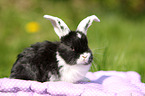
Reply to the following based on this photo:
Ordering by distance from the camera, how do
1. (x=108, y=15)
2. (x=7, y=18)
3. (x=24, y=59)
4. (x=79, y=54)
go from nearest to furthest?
1. (x=79, y=54)
2. (x=24, y=59)
3. (x=7, y=18)
4. (x=108, y=15)

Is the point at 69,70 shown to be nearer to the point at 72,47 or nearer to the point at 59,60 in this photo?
the point at 59,60

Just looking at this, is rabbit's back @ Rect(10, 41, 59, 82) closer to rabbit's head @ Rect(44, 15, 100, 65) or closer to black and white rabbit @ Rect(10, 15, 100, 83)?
black and white rabbit @ Rect(10, 15, 100, 83)

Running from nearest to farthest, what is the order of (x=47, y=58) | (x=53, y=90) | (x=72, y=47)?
(x=53, y=90) < (x=72, y=47) < (x=47, y=58)

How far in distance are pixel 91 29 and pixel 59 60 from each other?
263 cm

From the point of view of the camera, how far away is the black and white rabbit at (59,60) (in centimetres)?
289

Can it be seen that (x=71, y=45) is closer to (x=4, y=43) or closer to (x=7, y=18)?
(x=4, y=43)

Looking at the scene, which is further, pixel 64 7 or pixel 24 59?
pixel 64 7

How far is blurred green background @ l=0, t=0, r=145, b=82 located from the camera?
4.46 meters

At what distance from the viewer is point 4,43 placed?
595cm

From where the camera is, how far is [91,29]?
5461mm

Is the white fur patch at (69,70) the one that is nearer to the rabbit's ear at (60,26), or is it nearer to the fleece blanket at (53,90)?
the fleece blanket at (53,90)

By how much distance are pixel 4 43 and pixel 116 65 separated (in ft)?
9.77

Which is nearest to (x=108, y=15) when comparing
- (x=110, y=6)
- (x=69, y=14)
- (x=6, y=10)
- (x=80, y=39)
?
(x=110, y=6)

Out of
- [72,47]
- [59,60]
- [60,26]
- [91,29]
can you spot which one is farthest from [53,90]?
[91,29]
